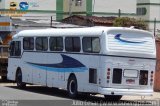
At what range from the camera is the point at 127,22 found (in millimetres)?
51844

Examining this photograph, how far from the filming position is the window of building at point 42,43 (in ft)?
81.3

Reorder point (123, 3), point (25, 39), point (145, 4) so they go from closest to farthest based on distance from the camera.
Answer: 1. point (25, 39)
2. point (123, 3)
3. point (145, 4)

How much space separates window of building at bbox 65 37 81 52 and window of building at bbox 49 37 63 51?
1.68 feet

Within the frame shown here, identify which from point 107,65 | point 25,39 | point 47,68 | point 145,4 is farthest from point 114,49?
point 145,4

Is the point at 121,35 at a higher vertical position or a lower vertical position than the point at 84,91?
higher

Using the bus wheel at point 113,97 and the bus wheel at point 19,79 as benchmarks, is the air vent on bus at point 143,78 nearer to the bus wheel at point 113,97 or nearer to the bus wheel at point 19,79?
the bus wheel at point 113,97

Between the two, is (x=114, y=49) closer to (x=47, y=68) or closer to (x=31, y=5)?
(x=47, y=68)

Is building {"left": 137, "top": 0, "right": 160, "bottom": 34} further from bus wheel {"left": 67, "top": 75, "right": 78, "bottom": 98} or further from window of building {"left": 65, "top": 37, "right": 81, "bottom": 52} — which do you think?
bus wheel {"left": 67, "top": 75, "right": 78, "bottom": 98}

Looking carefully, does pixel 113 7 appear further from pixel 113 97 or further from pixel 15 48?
pixel 113 97

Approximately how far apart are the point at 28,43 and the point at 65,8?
54734mm

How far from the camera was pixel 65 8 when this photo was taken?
81188 mm

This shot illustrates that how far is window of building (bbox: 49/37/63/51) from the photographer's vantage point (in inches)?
922

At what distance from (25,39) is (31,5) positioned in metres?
49.5

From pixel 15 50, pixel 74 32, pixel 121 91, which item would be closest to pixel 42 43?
pixel 74 32
